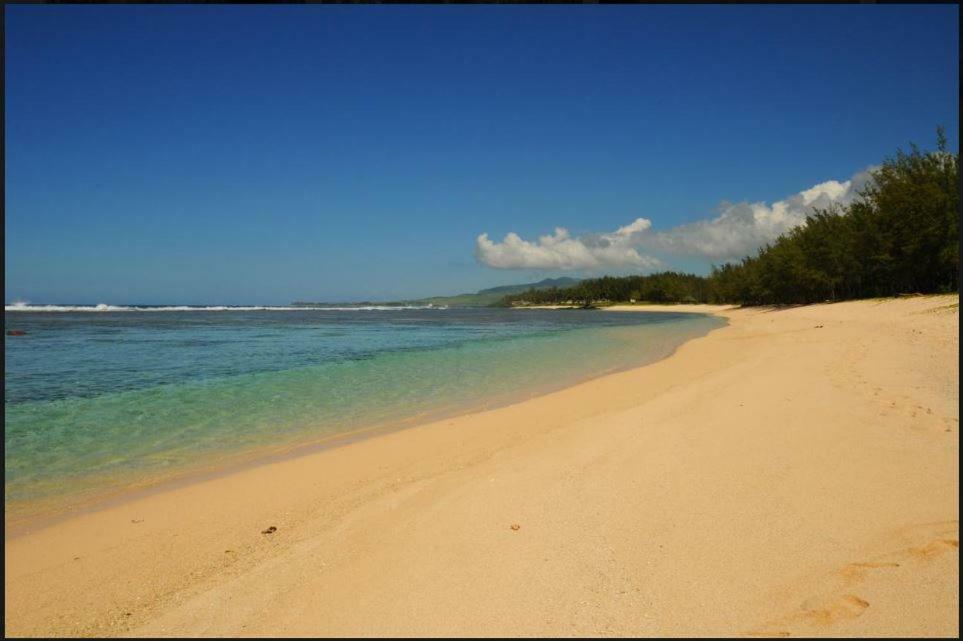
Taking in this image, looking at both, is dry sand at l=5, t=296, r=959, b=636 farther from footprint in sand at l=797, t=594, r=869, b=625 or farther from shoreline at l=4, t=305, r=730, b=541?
shoreline at l=4, t=305, r=730, b=541

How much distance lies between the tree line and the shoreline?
20.3 meters

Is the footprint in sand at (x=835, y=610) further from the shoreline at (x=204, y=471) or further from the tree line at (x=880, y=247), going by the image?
the tree line at (x=880, y=247)

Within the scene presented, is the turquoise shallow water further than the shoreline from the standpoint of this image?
Yes

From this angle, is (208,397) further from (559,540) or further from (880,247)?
(880,247)

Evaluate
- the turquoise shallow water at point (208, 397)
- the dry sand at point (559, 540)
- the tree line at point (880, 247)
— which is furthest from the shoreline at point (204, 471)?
the tree line at point (880, 247)

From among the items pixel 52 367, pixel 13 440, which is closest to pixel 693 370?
pixel 13 440

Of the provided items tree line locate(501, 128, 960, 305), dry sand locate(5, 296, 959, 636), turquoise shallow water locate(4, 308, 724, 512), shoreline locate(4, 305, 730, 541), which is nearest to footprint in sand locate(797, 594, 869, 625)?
dry sand locate(5, 296, 959, 636)

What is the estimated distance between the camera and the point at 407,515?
13.8ft

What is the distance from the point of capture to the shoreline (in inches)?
199

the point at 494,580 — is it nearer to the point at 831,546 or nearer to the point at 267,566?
the point at 267,566

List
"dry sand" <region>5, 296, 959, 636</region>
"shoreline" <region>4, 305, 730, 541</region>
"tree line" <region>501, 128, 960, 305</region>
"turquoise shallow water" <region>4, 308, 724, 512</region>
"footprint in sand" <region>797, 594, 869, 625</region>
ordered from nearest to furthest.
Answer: "footprint in sand" <region>797, 594, 869, 625</region>
"dry sand" <region>5, 296, 959, 636</region>
"shoreline" <region>4, 305, 730, 541</region>
"turquoise shallow water" <region>4, 308, 724, 512</region>
"tree line" <region>501, 128, 960, 305</region>

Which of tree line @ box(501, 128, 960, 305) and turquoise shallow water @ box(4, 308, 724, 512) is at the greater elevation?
tree line @ box(501, 128, 960, 305)

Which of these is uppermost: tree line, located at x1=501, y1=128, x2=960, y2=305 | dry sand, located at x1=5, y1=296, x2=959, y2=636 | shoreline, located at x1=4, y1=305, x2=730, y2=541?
tree line, located at x1=501, y1=128, x2=960, y2=305

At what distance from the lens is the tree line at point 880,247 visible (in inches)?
1340
